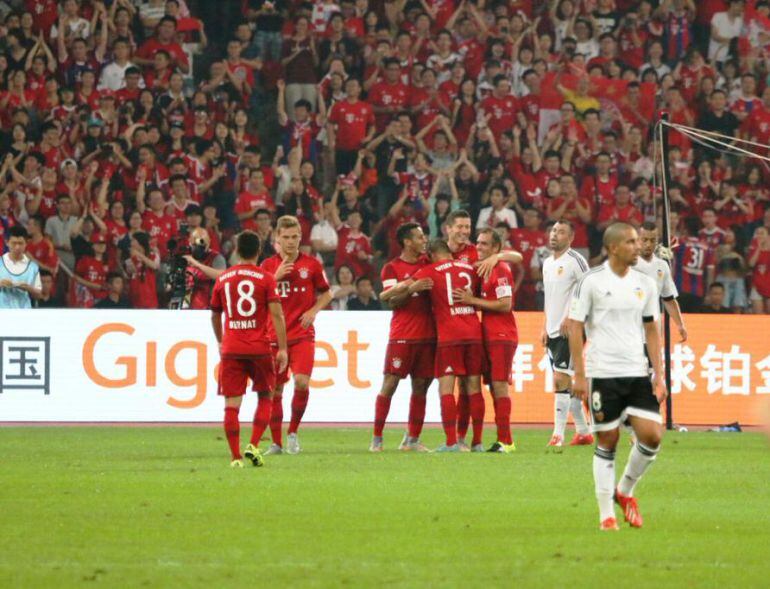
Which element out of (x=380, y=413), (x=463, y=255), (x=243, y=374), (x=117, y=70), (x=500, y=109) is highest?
(x=117, y=70)

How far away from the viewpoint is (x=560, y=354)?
56.5 feet

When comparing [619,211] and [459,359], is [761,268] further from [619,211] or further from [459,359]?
[459,359]

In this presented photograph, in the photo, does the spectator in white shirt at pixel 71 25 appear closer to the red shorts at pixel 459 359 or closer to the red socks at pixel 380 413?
the red socks at pixel 380 413

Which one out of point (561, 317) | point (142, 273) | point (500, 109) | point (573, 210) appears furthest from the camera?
point (500, 109)

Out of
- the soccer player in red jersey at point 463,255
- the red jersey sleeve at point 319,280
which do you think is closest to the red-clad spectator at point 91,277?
the red jersey sleeve at point 319,280

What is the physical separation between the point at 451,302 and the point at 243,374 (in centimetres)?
282

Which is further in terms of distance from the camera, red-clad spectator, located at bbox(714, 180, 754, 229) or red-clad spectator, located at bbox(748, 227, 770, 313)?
red-clad spectator, located at bbox(714, 180, 754, 229)

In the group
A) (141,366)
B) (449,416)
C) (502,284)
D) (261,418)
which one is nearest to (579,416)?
(449,416)

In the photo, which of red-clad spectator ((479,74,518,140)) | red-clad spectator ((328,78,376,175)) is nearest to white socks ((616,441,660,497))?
red-clad spectator ((328,78,376,175))

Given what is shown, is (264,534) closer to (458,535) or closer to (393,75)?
(458,535)

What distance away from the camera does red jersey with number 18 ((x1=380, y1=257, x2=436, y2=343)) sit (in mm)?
16234

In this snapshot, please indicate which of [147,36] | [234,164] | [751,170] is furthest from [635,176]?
[147,36]

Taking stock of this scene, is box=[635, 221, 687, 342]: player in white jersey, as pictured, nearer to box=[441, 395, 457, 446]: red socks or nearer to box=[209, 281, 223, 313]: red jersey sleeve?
box=[441, 395, 457, 446]: red socks

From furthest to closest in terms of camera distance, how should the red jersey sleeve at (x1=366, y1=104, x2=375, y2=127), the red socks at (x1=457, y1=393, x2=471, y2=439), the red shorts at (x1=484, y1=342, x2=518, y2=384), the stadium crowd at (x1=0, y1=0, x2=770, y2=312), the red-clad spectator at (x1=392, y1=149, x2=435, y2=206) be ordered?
1. the red jersey sleeve at (x1=366, y1=104, x2=375, y2=127)
2. the red-clad spectator at (x1=392, y1=149, x2=435, y2=206)
3. the stadium crowd at (x1=0, y1=0, x2=770, y2=312)
4. the red socks at (x1=457, y1=393, x2=471, y2=439)
5. the red shorts at (x1=484, y1=342, x2=518, y2=384)
